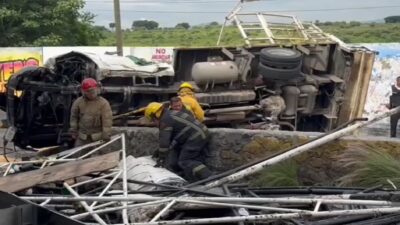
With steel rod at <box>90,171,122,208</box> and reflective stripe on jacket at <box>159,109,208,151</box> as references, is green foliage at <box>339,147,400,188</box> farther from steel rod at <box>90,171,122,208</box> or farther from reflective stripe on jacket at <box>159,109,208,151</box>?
steel rod at <box>90,171,122,208</box>

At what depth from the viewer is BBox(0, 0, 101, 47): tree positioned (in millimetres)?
27953

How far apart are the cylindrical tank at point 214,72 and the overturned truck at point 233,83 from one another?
0.02 metres

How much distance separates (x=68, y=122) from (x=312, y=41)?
205 inches

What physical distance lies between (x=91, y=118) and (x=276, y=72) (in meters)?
3.73

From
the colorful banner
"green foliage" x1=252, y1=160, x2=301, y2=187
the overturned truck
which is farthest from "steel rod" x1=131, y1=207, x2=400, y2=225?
the colorful banner

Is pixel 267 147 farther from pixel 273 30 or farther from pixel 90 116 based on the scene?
pixel 273 30

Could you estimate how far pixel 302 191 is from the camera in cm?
588

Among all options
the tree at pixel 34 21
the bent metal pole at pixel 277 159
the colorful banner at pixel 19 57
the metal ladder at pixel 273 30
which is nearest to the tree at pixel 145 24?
the tree at pixel 34 21

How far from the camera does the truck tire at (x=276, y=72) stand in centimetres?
1151

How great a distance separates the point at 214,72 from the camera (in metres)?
11.3

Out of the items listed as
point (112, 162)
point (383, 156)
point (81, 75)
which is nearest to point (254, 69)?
point (81, 75)

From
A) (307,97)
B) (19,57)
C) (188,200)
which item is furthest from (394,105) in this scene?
(19,57)

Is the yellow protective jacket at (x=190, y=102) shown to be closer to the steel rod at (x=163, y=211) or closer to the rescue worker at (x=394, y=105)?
the steel rod at (x=163, y=211)

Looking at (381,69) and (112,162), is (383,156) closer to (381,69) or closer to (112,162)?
(112,162)
